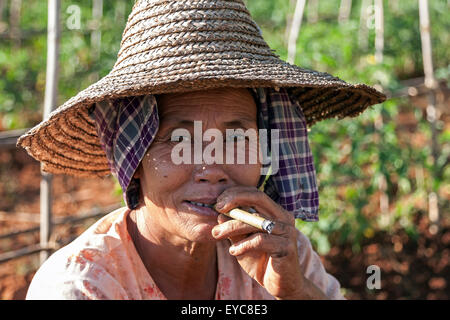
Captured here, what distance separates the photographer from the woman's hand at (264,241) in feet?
4.98

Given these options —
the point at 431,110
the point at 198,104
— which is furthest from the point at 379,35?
the point at 198,104

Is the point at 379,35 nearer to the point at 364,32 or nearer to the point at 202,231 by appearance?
the point at 364,32

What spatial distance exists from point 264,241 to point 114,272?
0.56 metres

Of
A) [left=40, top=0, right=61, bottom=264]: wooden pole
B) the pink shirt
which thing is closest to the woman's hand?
the pink shirt

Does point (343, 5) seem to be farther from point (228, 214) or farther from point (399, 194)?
point (228, 214)

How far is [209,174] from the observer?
1581 mm

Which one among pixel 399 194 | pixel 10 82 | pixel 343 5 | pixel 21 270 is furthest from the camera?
pixel 343 5

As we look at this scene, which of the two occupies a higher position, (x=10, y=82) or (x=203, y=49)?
(x=10, y=82)

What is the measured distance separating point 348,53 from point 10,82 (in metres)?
4.18

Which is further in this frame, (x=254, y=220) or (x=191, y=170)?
(x=191, y=170)

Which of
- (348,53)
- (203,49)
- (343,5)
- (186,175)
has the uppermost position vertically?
(343,5)

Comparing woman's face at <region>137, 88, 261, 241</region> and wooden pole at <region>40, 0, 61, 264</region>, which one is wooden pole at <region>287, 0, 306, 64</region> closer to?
wooden pole at <region>40, 0, 61, 264</region>
